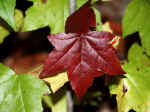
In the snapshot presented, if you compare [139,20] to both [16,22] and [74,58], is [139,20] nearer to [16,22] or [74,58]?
[74,58]

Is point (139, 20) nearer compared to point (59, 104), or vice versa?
point (139, 20)

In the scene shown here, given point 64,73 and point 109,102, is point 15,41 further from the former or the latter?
point 64,73

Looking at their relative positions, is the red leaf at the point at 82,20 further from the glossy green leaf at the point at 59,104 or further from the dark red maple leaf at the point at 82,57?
the glossy green leaf at the point at 59,104

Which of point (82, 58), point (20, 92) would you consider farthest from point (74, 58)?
point (20, 92)

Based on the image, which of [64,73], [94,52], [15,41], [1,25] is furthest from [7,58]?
[94,52]

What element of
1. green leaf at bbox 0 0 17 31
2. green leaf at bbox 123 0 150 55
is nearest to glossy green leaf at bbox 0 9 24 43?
green leaf at bbox 0 0 17 31

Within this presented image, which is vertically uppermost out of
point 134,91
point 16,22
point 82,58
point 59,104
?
point 16,22

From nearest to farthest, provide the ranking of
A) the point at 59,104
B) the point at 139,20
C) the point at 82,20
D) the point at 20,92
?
the point at 82,20
the point at 20,92
the point at 139,20
the point at 59,104
